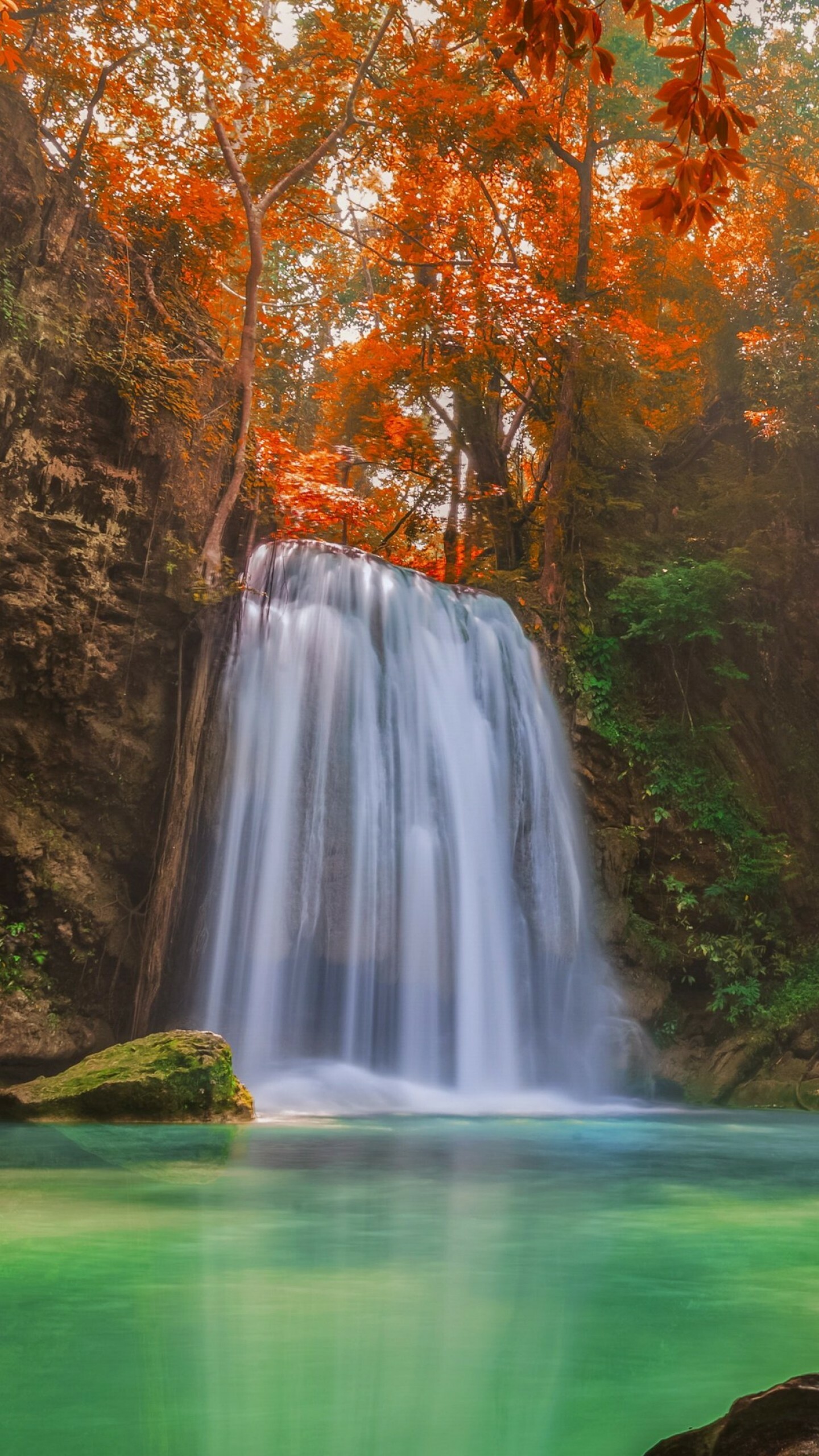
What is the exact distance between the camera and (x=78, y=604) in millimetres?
10312

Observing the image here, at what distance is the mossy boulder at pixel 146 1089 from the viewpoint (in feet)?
22.9

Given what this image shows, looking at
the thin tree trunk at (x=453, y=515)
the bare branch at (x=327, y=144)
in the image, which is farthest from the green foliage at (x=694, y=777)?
the bare branch at (x=327, y=144)

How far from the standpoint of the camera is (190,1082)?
7.21 metres

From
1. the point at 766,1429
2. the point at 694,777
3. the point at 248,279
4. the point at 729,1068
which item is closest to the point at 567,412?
the point at 248,279

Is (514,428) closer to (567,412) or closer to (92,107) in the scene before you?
(567,412)

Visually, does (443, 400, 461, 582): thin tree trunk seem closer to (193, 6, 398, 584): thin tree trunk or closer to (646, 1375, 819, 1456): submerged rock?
(193, 6, 398, 584): thin tree trunk

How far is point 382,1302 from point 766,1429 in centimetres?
148

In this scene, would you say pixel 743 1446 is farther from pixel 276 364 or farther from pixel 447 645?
pixel 276 364

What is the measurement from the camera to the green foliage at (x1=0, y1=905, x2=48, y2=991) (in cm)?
934

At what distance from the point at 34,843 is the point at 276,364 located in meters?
13.3

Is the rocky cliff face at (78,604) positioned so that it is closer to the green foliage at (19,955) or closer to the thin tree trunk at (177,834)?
the green foliage at (19,955)

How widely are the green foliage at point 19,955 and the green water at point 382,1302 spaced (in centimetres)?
379

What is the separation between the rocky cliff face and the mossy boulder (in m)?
2.19

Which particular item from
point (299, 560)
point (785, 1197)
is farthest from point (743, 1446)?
point (299, 560)
